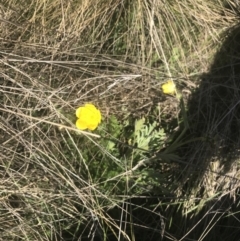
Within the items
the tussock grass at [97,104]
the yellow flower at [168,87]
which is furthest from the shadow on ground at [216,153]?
the yellow flower at [168,87]

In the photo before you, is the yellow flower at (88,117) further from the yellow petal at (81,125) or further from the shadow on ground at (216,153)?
the shadow on ground at (216,153)

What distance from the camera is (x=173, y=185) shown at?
5.45ft

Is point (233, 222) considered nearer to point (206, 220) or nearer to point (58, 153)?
point (206, 220)

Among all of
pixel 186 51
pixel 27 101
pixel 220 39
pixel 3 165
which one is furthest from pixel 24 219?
pixel 220 39

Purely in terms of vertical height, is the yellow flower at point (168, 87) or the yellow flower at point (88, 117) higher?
the yellow flower at point (168, 87)

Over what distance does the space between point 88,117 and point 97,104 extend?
0.59ft

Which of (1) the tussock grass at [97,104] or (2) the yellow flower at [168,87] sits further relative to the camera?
(2) the yellow flower at [168,87]

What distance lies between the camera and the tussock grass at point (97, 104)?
1.50 meters

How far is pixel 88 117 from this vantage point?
1.52 meters

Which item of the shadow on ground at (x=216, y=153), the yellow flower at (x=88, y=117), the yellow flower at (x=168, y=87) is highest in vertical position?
the yellow flower at (x=168, y=87)

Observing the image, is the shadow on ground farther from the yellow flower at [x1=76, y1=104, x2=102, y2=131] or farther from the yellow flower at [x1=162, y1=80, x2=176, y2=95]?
the yellow flower at [x1=76, y1=104, x2=102, y2=131]

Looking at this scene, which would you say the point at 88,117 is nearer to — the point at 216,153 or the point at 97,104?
the point at 97,104

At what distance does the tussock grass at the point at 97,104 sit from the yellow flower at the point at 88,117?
0.05 meters

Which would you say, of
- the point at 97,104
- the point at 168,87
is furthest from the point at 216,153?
the point at 97,104
